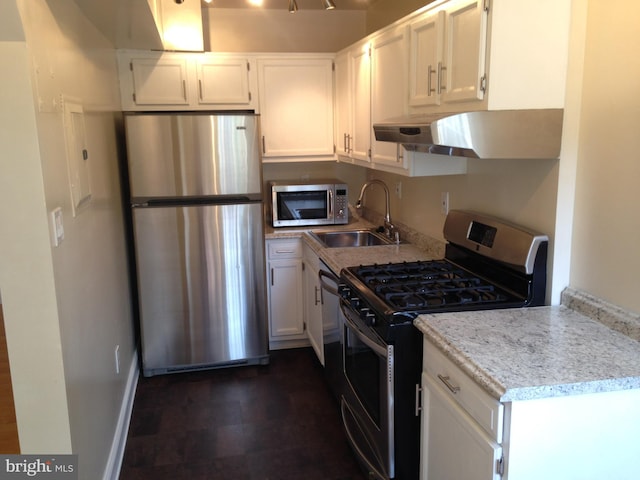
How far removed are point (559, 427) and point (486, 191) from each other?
123cm

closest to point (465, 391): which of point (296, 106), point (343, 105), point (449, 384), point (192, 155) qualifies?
point (449, 384)

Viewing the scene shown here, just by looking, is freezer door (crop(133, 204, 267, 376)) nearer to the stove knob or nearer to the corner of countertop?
the stove knob

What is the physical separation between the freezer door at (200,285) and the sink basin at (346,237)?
45cm

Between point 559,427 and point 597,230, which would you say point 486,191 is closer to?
point 597,230

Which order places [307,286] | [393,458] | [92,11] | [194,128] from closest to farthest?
[393,458], [92,11], [194,128], [307,286]

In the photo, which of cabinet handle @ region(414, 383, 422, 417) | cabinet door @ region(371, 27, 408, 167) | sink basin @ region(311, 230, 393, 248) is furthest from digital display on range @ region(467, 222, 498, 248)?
sink basin @ region(311, 230, 393, 248)

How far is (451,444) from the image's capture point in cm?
172

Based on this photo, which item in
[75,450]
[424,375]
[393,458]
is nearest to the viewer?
[75,450]

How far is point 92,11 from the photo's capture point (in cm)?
240

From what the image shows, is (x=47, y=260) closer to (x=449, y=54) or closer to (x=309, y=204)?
(x=449, y=54)

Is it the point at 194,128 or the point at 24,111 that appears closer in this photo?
the point at 24,111

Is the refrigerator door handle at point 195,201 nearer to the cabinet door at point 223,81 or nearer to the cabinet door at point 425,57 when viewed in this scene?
the cabinet door at point 223,81

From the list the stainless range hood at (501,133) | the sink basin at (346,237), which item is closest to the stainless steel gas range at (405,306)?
the stainless range hood at (501,133)

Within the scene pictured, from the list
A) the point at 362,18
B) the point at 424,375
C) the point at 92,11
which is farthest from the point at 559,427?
the point at 362,18
